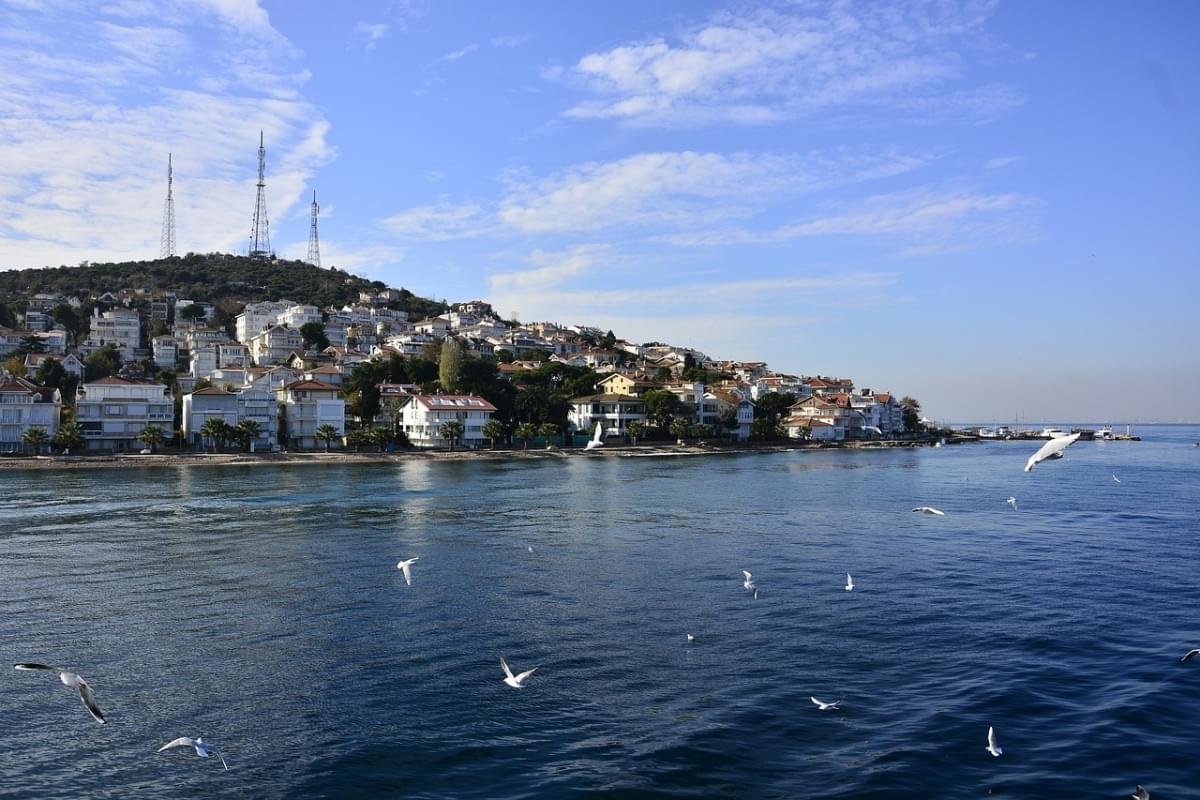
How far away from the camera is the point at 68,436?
198 ft

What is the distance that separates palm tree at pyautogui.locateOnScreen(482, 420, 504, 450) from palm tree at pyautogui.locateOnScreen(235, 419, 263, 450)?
19062 millimetres

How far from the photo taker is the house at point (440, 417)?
241 feet

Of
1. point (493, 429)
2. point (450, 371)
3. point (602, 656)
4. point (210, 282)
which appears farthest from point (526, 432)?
point (210, 282)

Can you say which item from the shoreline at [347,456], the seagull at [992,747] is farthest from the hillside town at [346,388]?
the seagull at [992,747]

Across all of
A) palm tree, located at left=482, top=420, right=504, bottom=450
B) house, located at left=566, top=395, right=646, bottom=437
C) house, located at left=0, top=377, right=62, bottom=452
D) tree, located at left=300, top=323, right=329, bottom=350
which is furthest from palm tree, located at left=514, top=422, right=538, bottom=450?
tree, located at left=300, top=323, right=329, bottom=350

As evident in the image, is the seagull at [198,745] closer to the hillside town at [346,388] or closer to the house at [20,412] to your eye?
the hillside town at [346,388]

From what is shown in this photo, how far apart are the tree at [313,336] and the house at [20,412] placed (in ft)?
150

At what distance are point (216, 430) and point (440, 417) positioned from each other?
719 inches

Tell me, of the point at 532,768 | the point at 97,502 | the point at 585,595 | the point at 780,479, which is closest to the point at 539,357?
the point at 780,479

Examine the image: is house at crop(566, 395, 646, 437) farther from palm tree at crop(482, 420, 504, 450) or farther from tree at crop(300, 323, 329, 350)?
tree at crop(300, 323, 329, 350)

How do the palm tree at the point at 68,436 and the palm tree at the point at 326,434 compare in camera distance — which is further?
the palm tree at the point at 326,434

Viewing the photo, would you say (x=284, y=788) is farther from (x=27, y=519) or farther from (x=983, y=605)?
(x=27, y=519)

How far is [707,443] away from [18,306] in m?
99.9

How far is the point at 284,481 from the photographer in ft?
159
